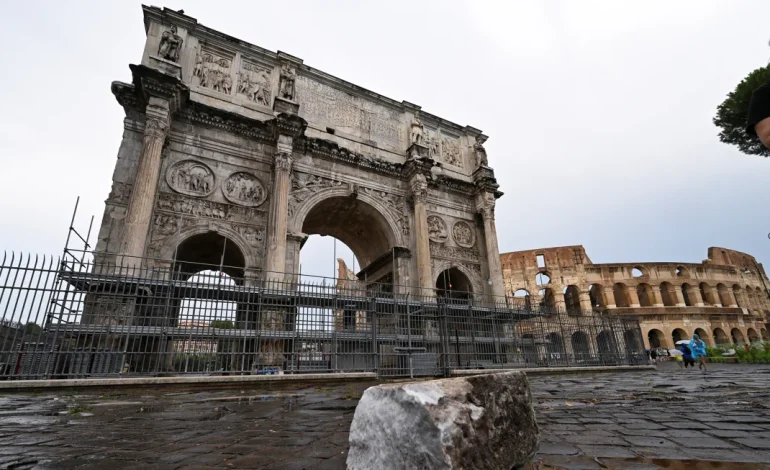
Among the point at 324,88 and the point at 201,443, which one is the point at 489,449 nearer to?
the point at 201,443

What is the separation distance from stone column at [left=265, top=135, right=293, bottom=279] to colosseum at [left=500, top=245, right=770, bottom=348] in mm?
24237

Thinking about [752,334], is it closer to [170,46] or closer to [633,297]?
[633,297]

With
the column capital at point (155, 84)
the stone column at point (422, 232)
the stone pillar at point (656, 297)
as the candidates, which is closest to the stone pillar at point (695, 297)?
the stone pillar at point (656, 297)

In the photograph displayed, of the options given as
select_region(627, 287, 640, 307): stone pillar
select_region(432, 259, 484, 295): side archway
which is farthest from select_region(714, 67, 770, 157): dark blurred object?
select_region(627, 287, 640, 307): stone pillar

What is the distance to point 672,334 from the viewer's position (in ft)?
100

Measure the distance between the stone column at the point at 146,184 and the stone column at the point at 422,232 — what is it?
8454 millimetres

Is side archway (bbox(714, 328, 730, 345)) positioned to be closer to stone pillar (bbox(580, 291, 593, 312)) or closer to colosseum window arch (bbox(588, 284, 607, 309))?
colosseum window arch (bbox(588, 284, 607, 309))

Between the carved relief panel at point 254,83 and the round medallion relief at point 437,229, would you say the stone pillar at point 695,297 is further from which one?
the carved relief panel at point 254,83

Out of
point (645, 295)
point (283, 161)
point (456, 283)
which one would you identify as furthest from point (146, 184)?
point (645, 295)

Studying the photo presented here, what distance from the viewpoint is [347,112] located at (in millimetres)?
15227

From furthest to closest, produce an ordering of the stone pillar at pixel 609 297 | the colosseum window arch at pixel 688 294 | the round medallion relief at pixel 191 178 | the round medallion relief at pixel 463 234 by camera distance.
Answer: the colosseum window arch at pixel 688 294, the stone pillar at pixel 609 297, the round medallion relief at pixel 463 234, the round medallion relief at pixel 191 178

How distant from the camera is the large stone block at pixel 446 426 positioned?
3.83 feet

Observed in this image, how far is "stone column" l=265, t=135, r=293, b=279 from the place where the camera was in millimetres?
10602

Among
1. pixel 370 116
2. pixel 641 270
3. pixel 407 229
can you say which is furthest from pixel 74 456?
pixel 641 270
